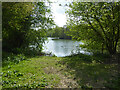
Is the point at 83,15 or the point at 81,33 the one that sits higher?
the point at 83,15

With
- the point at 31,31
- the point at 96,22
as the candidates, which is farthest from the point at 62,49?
the point at 96,22

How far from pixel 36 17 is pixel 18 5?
21.7 ft

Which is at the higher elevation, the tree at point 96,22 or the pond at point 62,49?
the tree at point 96,22

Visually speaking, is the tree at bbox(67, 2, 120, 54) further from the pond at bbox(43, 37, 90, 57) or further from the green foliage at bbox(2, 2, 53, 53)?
the green foliage at bbox(2, 2, 53, 53)

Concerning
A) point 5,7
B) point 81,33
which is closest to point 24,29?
point 5,7

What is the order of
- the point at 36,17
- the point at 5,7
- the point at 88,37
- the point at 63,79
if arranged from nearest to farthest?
the point at 63,79 → the point at 5,7 → the point at 88,37 → the point at 36,17

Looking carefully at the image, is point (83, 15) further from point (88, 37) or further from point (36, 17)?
point (36, 17)

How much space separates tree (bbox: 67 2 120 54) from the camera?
8922 mm

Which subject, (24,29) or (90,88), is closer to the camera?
(90,88)

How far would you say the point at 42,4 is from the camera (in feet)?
48.7

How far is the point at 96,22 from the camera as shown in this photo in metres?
10.5

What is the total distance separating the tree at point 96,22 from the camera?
8.92 meters

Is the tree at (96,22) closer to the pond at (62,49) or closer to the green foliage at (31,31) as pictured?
the pond at (62,49)

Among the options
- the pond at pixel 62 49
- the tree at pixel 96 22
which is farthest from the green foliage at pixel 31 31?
the tree at pixel 96 22
